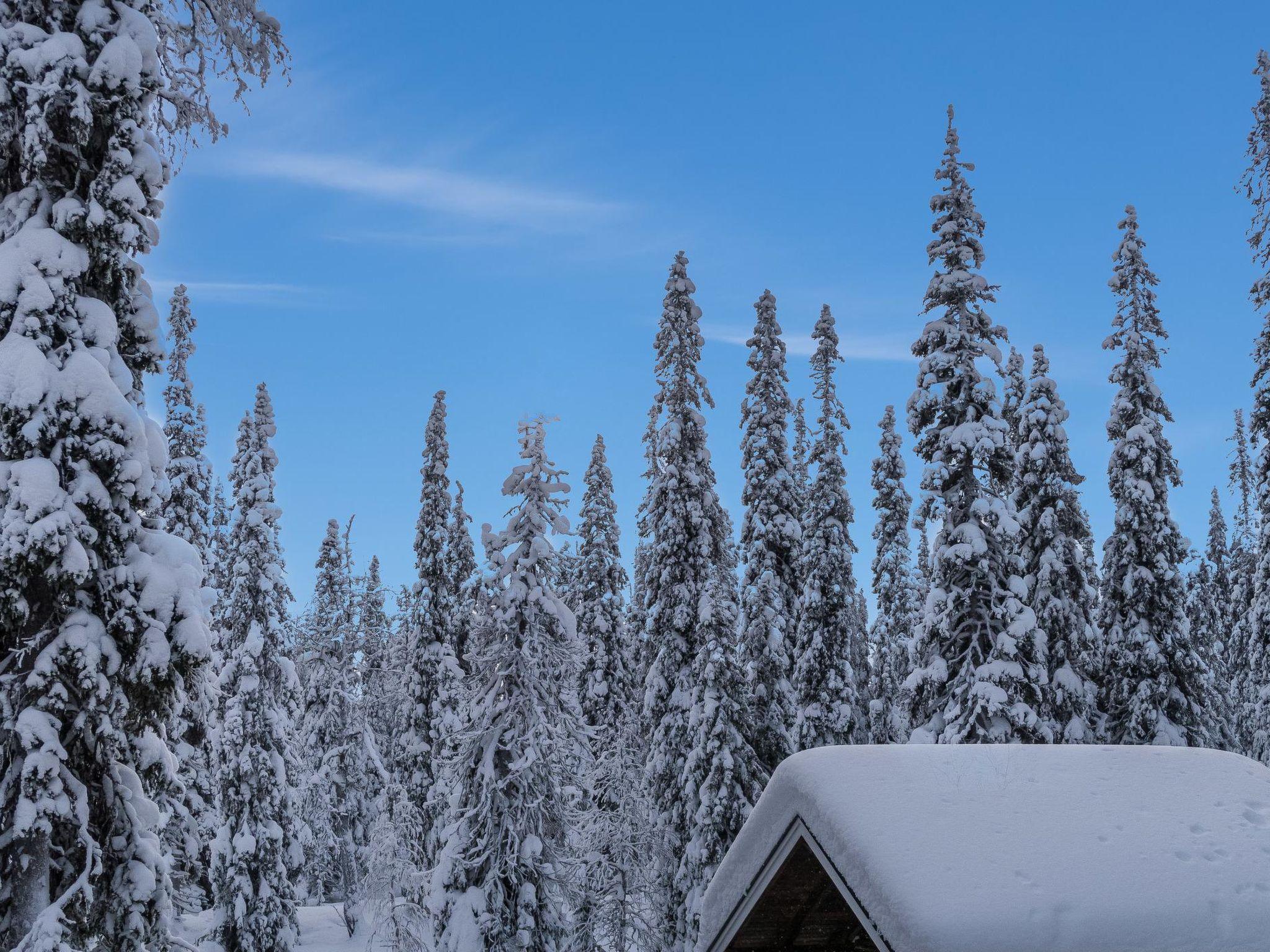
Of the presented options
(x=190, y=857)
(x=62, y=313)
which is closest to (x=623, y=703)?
(x=190, y=857)

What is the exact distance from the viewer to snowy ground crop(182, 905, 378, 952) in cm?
4325

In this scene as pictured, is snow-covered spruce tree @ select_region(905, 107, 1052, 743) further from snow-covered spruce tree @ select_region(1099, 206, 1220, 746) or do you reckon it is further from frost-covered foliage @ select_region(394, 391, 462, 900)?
frost-covered foliage @ select_region(394, 391, 462, 900)

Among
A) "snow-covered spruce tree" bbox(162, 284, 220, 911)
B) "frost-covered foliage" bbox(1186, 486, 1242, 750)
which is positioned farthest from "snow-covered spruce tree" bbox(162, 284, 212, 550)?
"frost-covered foliage" bbox(1186, 486, 1242, 750)

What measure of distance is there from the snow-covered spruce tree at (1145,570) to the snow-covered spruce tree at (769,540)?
9474mm

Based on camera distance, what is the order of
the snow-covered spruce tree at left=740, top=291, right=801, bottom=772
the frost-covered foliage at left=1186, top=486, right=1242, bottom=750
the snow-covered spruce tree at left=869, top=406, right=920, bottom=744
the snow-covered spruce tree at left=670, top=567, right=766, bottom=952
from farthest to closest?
1. the frost-covered foliage at left=1186, top=486, right=1242, bottom=750
2. the snow-covered spruce tree at left=869, top=406, right=920, bottom=744
3. the snow-covered spruce tree at left=740, top=291, right=801, bottom=772
4. the snow-covered spruce tree at left=670, top=567, right=766, bottom=952

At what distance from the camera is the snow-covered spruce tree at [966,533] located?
73.7ft

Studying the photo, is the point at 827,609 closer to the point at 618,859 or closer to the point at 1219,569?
the point at 618,859

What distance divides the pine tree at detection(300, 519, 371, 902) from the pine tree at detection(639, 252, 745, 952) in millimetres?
21329

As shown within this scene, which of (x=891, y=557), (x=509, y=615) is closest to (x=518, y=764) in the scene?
(x=509, y=615)

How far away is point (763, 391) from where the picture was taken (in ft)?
108

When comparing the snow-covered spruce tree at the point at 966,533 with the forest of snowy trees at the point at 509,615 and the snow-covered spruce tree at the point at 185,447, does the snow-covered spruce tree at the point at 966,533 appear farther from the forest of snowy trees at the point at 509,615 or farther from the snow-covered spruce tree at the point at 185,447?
the snow-covered spruce tree at the point at 185,447

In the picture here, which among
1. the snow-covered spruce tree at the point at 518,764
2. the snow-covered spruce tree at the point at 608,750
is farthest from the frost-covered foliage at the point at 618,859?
the snow-covered spruce tree at the point at 518,764

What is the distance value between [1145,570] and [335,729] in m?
36.1

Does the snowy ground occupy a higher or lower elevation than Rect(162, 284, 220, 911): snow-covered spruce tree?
lower
